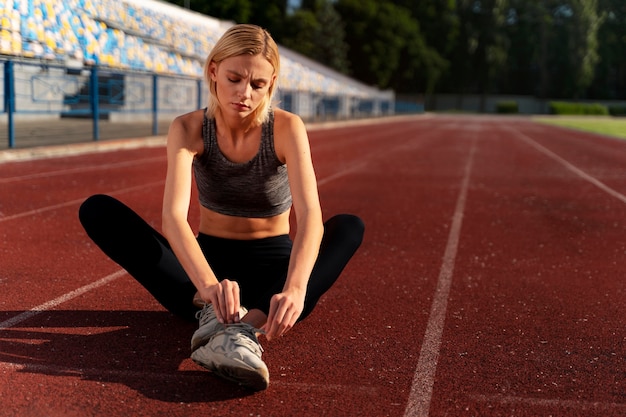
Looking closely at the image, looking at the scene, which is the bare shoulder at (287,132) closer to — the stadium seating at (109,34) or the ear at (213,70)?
the ear at (213,70)

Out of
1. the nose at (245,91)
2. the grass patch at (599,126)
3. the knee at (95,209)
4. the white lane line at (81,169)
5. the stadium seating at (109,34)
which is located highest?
the stadium seating at (109,34)

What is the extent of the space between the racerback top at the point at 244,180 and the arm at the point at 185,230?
0.10m

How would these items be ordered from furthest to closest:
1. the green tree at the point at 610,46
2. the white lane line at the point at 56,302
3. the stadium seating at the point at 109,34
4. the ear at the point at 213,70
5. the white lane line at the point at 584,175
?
1. the green tree at the point at 610,46
2. the stadium seating at the point at 109,34
3. the white lane line at the point at 584,175
4. the white lane line at the point at 56,302
5. the ear at the point at 213,70

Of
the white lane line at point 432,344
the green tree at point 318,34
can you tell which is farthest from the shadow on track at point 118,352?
the green tree at point 318,34

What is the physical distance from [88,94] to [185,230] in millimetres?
15363

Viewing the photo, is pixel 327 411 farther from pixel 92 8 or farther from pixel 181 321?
pixel 92 8

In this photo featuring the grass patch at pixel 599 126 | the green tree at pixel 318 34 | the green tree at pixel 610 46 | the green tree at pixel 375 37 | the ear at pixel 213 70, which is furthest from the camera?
the green tree at pixel 610 46

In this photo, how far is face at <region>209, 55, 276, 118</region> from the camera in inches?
120

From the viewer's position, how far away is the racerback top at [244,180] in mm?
3344

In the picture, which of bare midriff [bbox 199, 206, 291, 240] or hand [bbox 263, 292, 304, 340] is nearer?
hand [bbox 263, 292, 304, 340]

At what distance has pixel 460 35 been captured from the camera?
8725cm

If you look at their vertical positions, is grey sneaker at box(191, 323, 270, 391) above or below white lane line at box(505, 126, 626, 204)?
above

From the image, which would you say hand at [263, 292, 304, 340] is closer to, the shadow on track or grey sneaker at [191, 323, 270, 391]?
grey sneaker at [191, 323, 270, 391]

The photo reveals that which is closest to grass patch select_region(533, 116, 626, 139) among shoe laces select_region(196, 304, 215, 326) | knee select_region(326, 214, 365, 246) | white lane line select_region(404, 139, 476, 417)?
white lane line select_region(404, 139, 476, 417)
